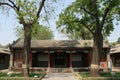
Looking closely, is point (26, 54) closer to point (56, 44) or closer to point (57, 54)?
point (56, 44)

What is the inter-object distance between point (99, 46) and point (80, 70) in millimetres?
10275

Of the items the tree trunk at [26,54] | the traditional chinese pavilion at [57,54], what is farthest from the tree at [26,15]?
the traditional chinese pavilion at [57,54]

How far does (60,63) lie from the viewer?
40.8 metres

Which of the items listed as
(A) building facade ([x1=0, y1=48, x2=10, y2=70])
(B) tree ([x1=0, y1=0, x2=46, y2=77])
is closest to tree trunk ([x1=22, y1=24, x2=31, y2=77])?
(B) tree ([x1=0, y1=0, x2=46, y2=77])

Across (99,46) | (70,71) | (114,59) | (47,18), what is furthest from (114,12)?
(114,59)

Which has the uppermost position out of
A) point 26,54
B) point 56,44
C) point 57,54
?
point 56,44

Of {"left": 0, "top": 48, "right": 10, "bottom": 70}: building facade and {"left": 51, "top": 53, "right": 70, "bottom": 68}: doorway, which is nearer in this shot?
{"left": 51, "top": 53, "right": 70, "bottom": 68}: doorway

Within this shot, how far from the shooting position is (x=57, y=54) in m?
40.8

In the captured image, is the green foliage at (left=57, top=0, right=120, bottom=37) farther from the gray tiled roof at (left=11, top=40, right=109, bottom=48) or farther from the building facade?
the building facade

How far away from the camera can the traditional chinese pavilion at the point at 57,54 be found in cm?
3791

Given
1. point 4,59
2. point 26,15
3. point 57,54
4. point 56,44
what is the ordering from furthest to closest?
point 4,59 → point 57,54 → point 56,44 → point 26,15

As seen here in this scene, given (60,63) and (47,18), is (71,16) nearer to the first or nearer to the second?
(47,18)

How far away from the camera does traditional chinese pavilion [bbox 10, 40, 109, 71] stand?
37.9 metres

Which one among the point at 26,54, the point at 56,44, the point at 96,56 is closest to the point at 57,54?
the point at 56,44
